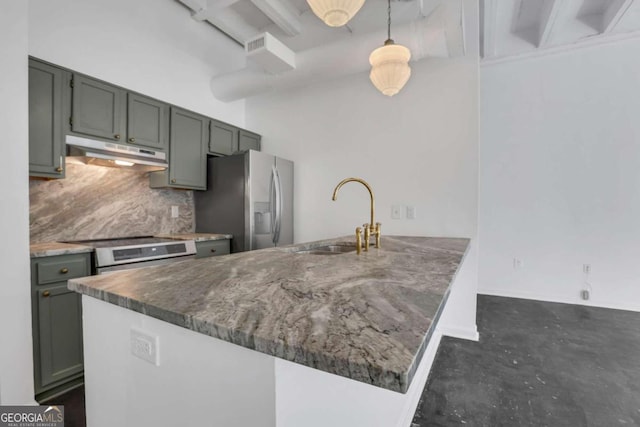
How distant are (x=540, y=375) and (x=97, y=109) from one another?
3681 millimetres

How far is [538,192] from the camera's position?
145 inches

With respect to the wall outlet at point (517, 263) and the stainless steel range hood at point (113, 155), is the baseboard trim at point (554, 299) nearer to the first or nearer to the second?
the wall outlet at point (517, 263)

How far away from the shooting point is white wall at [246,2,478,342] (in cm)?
270

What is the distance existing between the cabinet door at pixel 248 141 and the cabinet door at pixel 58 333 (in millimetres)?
2198

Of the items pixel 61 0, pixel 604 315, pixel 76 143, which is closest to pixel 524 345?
pixel 604 315

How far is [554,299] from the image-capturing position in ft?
11.9

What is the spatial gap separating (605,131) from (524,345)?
264cm

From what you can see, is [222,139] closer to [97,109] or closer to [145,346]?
[97,109]

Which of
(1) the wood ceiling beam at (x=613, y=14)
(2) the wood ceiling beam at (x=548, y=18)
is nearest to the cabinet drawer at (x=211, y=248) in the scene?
(2) the wood ceiling beam at (x=548, y=18)

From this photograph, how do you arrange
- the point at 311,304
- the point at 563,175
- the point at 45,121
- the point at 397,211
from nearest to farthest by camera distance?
the point at 311,304 < the point at 45,121 < the point at 397,211 < the point at 563,175

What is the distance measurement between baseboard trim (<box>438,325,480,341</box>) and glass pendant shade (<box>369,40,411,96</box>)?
6.67ft

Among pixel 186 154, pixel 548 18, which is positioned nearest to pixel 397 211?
pixel 186 154

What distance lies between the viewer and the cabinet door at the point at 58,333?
1767 mm

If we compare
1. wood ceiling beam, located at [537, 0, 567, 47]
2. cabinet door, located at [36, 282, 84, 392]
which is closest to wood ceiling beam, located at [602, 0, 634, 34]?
wood ceiling beam, located at [537, 0, 567, 47]
